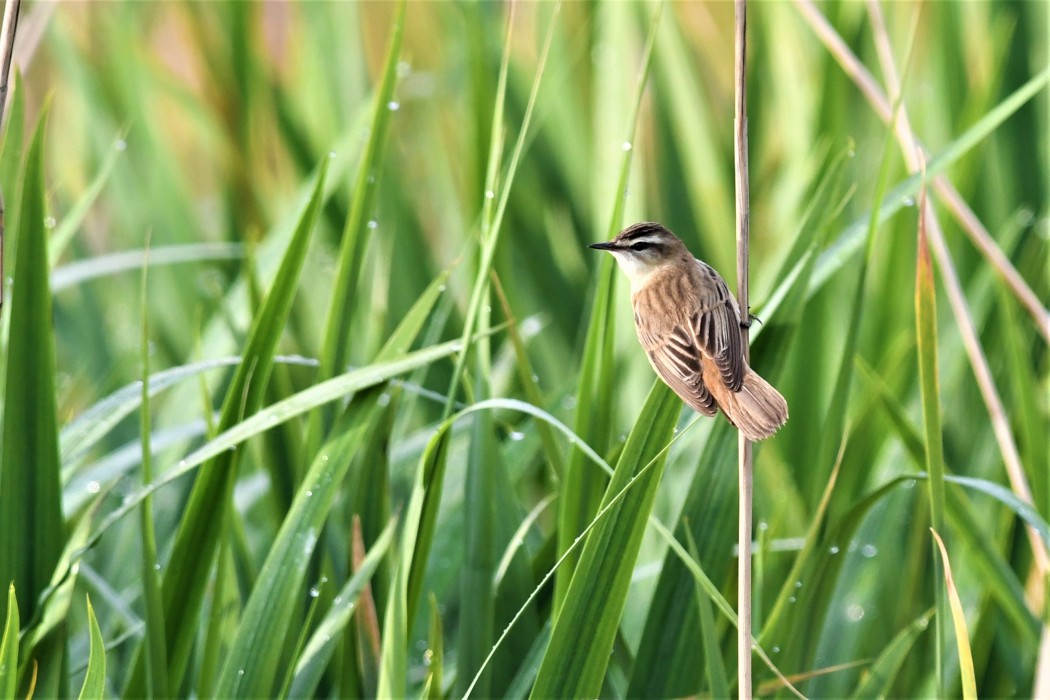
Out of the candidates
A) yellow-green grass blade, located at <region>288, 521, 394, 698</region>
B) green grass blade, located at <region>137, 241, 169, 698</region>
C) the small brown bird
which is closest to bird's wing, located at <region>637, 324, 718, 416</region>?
the small brown bird

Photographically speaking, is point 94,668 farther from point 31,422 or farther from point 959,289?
point 959,289

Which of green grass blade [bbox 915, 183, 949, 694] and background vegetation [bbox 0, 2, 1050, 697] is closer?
green grass blade [bbox 915, 183, 949, 694]

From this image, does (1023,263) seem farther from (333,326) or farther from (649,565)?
(333,326)

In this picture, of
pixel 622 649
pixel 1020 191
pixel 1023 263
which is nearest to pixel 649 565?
pixel 622 649

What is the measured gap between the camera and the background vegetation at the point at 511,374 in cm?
111

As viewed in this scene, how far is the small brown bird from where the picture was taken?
2.60 feet

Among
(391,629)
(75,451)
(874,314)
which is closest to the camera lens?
(391,629)

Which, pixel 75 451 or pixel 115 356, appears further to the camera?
pixel 115 356

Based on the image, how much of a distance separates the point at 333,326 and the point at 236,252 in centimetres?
86

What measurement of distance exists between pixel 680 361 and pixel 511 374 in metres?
0.98

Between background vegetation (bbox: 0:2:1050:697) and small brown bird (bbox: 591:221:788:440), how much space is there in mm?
71

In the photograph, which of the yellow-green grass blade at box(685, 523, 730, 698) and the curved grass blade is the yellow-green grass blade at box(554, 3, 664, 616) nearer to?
the yellow-green grass blade at box(685, 523, 730, 698)

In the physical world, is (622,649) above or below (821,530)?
below

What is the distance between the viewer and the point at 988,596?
4.31 feet
